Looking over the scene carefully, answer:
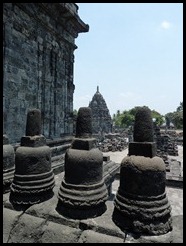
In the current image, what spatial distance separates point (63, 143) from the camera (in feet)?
21.4

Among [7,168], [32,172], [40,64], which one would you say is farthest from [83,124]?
[40,64]

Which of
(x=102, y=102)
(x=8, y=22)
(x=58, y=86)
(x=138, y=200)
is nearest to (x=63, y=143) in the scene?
(x=58, y=86)

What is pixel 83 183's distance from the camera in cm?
222

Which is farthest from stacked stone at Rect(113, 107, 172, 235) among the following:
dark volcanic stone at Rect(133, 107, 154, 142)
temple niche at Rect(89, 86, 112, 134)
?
temple niche at Rect(89, 86, 112, 134)

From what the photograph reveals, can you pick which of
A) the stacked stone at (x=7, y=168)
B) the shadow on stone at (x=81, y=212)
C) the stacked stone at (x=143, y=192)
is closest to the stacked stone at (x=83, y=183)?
the shadow on stone at (x=81, y=212)

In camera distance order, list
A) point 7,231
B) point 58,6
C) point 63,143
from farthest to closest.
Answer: point 58,6 < point 63,143 < point 7,231

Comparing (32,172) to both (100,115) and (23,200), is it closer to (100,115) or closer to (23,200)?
(23,200)

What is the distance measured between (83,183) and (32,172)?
733 mm

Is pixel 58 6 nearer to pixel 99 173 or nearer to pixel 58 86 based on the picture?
pixel 58 86

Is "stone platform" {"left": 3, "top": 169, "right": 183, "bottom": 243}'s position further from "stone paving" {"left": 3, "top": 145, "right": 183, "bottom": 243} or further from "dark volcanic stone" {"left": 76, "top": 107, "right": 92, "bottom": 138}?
"dark volcanic stone" {"left": 76, "top": 107, "right": 92, "bottom": 138}

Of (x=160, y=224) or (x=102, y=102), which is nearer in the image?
(x=160, y=224)

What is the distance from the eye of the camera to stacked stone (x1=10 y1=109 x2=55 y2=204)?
8.23ft

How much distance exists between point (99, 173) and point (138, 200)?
56 centimetres

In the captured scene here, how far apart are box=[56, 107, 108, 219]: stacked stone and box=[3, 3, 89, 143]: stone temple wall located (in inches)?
169
